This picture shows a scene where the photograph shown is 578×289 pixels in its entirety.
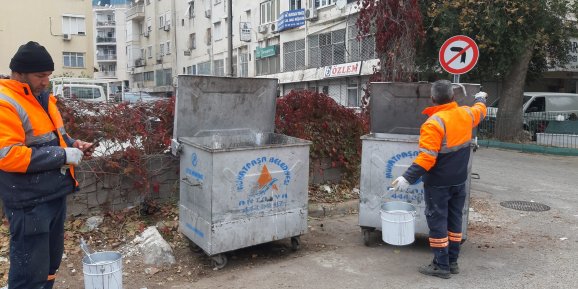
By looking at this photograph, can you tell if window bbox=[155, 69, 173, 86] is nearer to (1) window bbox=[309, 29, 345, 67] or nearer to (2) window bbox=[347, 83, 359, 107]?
(1) window bbox=[309, 29, 345, 67]

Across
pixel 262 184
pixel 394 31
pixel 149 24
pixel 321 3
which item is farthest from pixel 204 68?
pixel 262 184

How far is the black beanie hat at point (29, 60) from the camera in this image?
2.92m

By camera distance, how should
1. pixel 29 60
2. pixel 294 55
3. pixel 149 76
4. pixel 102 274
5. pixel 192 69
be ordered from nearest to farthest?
pixel 29 60 < pixel 102 274 < pixel 294 55 < pixel 192 69 < pixel 149 76

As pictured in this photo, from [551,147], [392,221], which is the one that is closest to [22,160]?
[392,221]

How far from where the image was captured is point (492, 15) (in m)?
13.9

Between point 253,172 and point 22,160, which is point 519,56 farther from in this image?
point 22,160

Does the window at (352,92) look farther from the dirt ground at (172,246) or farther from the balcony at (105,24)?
the balcony at (105,24)

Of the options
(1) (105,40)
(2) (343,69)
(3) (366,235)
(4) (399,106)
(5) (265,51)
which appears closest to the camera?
(3) (366,235)

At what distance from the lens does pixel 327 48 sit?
28.4 meters

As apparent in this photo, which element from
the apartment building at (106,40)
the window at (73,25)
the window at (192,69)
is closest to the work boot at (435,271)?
the window at (73,25)

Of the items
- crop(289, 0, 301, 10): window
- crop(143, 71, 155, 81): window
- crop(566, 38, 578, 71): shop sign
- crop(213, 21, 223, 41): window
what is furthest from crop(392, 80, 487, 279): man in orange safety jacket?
crop(143, 71, 155, 81): window

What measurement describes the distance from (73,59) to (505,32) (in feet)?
114

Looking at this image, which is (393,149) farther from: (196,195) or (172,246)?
(172,246)

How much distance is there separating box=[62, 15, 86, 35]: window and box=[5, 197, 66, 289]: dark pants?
38803mm
